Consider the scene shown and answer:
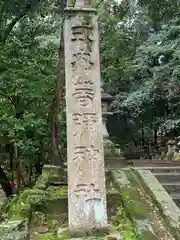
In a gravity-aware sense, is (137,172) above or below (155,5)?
below

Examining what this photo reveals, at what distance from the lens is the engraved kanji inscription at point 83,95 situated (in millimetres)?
4375

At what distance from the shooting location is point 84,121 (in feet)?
14.3

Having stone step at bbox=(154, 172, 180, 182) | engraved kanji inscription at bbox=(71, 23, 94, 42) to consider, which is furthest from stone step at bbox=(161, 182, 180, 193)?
engraved kanji inscription at bbox=(71, 23, 94, 42)

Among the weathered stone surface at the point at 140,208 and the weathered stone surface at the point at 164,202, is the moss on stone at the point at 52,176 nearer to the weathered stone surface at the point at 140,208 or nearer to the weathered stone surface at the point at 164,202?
the weathered stone surface at the point at 140,208

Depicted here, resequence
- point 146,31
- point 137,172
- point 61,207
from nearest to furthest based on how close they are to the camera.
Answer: point 61,207 → point 137,172 → point 146,31

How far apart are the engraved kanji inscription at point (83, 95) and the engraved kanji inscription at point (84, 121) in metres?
0.13

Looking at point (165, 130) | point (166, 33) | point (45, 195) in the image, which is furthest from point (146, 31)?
point (45, 195)

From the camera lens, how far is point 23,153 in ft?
29.0

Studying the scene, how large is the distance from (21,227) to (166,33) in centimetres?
1020

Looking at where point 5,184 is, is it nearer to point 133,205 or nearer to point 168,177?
point 168,177

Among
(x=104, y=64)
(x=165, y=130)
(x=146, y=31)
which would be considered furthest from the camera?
(x=146, y=31)

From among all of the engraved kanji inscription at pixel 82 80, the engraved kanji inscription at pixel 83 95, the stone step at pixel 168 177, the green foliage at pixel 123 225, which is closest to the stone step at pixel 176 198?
the stone step at pixel 168 177

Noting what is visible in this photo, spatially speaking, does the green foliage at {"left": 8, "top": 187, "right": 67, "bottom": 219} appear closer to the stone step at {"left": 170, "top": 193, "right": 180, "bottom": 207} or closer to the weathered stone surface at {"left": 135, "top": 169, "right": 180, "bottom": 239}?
the weathered stone surface at {"left": 135, "top": 169, "right": 180, "bottom": 239}

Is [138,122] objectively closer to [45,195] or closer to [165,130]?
[165,130]
